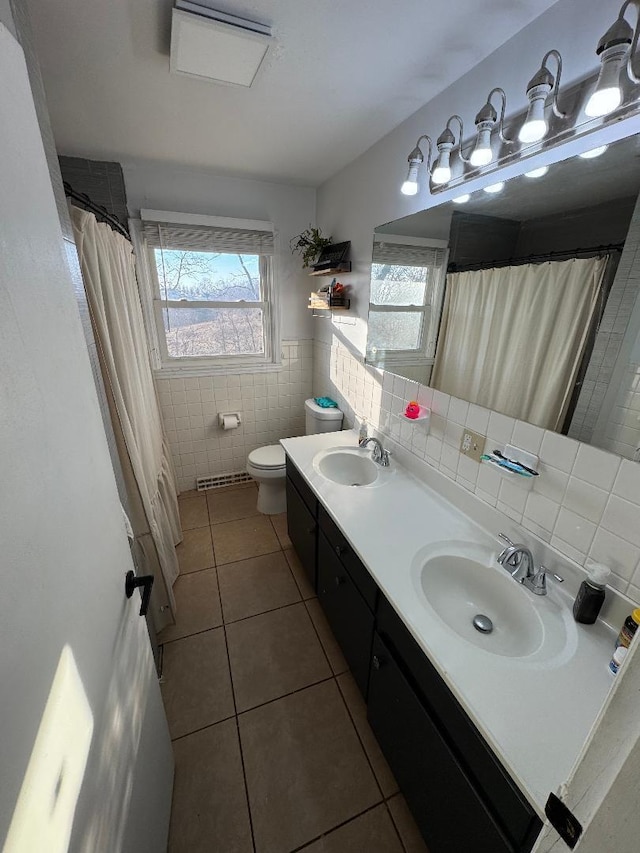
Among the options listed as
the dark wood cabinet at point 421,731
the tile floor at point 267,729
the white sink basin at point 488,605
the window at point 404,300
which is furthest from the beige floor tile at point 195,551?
the window at point 404,300

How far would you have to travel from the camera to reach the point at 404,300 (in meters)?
1.63

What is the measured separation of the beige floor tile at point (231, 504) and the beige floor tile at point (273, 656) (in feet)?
2.99

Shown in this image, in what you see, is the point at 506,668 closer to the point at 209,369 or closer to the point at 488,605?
the point at 488,605

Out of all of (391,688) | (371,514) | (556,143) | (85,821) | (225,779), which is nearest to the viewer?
(85,821)

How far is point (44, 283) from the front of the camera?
1.85 ft

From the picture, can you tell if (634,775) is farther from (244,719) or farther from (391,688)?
(244,719)

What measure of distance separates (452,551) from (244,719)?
43.5 inches

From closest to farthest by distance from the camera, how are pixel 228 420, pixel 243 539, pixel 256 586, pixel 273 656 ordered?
pixel 273 656, pixel 256 586, pixel 243 539, pixel 228 420

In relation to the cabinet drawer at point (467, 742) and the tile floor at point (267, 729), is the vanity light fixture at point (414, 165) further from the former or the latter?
the tile floor at point (267, 729)

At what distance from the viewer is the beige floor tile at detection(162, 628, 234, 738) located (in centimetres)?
135

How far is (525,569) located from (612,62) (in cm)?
127

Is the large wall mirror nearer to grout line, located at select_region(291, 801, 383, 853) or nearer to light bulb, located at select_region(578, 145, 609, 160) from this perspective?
light bulb, located at select_region(578, 145, 609, 160)

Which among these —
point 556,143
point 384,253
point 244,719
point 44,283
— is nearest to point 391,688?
point 244,719

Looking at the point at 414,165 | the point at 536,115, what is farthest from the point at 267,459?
the point at 536,115
